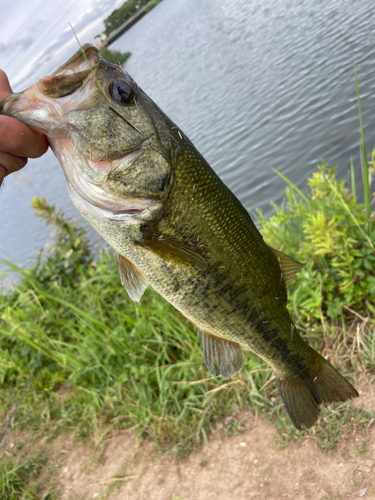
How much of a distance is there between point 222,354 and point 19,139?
4.77 ft

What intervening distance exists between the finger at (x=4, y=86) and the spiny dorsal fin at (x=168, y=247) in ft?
2.82

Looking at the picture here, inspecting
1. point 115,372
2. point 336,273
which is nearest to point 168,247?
point 336,273

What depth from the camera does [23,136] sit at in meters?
1.53

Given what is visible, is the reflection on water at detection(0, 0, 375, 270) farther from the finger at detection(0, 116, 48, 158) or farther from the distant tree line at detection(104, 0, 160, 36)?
Result: the finger at detection(0, 116, 48, 158)

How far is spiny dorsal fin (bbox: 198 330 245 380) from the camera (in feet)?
6.84

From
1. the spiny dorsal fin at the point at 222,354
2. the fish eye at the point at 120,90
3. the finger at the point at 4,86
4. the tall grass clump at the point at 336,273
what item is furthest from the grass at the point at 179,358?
the finger at the point at 4,86

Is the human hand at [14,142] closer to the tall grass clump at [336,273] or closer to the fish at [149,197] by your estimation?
the fish at [149,197]

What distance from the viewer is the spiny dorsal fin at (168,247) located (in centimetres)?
168

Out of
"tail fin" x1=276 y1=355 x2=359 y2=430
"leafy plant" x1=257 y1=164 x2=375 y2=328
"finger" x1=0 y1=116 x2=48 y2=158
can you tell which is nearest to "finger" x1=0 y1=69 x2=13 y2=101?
"finger" x1=0 y1=116 x2=48 y2=158

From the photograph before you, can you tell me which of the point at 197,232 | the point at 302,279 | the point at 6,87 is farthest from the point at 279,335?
the point at 6,87

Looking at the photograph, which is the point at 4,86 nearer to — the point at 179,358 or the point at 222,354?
the point at 222,354

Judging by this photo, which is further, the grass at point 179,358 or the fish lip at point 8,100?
the grass at point 179,358

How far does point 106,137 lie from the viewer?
1647 millimetres

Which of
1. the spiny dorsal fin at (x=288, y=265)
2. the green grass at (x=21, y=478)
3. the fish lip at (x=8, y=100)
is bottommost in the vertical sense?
the green grass at (x=21, y=478)
